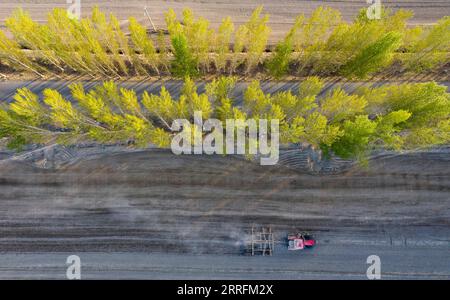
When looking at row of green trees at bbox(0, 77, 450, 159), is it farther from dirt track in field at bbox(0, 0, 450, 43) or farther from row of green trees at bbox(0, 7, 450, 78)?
dirt track in field at bbox(0, 0, 450, 43)

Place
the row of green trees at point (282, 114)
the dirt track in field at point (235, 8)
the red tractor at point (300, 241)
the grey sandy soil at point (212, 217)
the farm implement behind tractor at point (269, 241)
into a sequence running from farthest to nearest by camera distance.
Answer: the dirt track in field at point (235, 8) < the grey sandy soil at point (212, 217) < the farm implement behind tractor at point (269, 241) < the red tractor at point (300, 241) < the row of green trees at point (282, 114)

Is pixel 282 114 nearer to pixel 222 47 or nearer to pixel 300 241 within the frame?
pixel 222 47

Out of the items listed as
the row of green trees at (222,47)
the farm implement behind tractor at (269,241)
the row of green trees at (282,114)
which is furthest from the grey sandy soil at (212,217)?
the row of green trees at (222,47)

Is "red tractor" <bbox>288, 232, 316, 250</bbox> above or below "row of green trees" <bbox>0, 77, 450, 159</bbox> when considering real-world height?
below

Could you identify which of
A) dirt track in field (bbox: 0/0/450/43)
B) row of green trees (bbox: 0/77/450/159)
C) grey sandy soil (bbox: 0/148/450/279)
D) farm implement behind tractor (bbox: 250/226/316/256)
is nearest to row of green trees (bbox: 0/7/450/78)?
dirt track in field (bbox: 0/0/450/43)

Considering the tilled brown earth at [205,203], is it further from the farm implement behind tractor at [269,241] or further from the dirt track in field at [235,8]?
the dirt track in field at [235,8]

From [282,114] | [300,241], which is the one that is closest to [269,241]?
[300,241]
